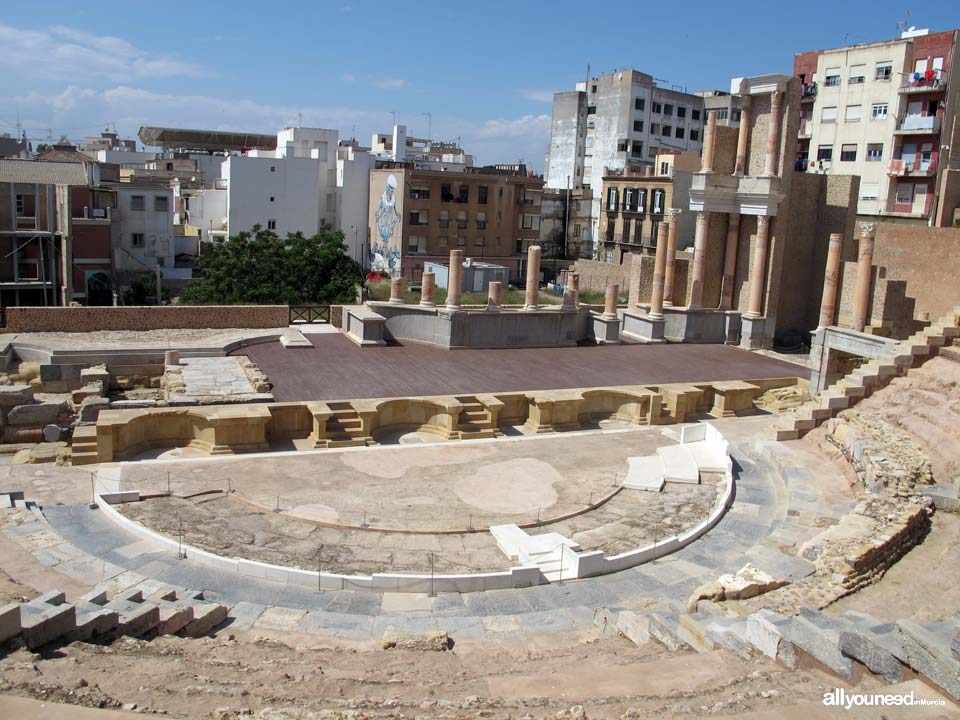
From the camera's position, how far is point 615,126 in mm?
73000

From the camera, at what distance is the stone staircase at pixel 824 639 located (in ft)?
26.6

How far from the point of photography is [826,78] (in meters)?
47.5

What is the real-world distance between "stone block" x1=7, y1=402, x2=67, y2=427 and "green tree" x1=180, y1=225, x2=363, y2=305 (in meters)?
17.1

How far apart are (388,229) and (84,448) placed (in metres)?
43.8

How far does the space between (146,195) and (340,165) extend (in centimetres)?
1790

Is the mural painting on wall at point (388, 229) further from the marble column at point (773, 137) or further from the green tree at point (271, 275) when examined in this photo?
the marble column at point (773, 137)

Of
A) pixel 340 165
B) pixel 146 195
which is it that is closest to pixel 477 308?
pixel 146 195

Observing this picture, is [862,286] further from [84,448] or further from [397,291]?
[84,448]

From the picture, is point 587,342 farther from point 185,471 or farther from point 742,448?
point 185,471

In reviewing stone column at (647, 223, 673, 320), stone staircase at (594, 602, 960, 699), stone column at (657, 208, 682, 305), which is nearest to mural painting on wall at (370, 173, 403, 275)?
stone column at (657, 208, 682, 305)

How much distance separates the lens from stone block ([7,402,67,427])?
2009 centimetres

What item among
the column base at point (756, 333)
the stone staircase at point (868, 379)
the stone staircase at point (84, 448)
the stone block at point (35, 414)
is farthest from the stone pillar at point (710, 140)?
the stone staircase at point (84, 448)

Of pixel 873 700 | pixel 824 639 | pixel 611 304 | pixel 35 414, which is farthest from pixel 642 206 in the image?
pixel 873 700

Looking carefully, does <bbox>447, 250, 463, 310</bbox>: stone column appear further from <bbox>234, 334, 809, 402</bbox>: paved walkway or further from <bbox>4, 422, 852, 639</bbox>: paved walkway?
<bbox>4, 422, 852, 639</bbox>: paved walkway
